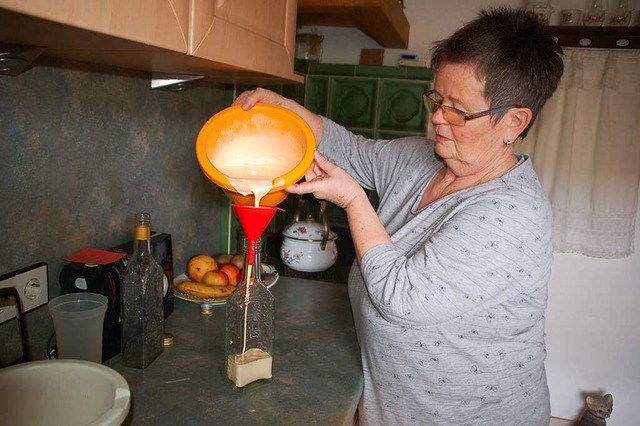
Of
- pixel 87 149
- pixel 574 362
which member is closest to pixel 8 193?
pixel 87 149

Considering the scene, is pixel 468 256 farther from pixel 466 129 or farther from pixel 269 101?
pixel 269 101

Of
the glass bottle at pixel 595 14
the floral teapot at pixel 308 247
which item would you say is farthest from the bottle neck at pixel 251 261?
the glass bottle at pixel 595 14

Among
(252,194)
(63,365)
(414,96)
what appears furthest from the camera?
(414,96)

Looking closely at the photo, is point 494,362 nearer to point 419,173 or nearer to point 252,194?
point 419,173

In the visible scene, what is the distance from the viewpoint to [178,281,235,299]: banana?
4.74ft

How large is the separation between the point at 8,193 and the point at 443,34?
1.87 meters

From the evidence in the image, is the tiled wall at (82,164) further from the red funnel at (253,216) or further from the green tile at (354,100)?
the green tile at (354,100)

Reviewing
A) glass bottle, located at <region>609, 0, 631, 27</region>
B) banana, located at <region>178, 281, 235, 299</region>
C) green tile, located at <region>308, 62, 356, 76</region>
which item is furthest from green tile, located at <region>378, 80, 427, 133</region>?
banana, located at <region>178, 281, 235, 299</region>

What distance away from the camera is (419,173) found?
126 centimetres

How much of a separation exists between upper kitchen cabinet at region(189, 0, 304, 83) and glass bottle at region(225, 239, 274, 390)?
35cm

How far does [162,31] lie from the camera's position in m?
0.76

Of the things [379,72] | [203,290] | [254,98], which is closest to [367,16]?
[379,72]

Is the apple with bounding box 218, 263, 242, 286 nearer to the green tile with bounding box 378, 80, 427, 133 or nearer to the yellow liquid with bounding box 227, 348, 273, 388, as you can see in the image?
the yellow liquid with bounding box 227, 348, 273, 388

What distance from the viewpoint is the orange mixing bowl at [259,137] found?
1028 millimetres
